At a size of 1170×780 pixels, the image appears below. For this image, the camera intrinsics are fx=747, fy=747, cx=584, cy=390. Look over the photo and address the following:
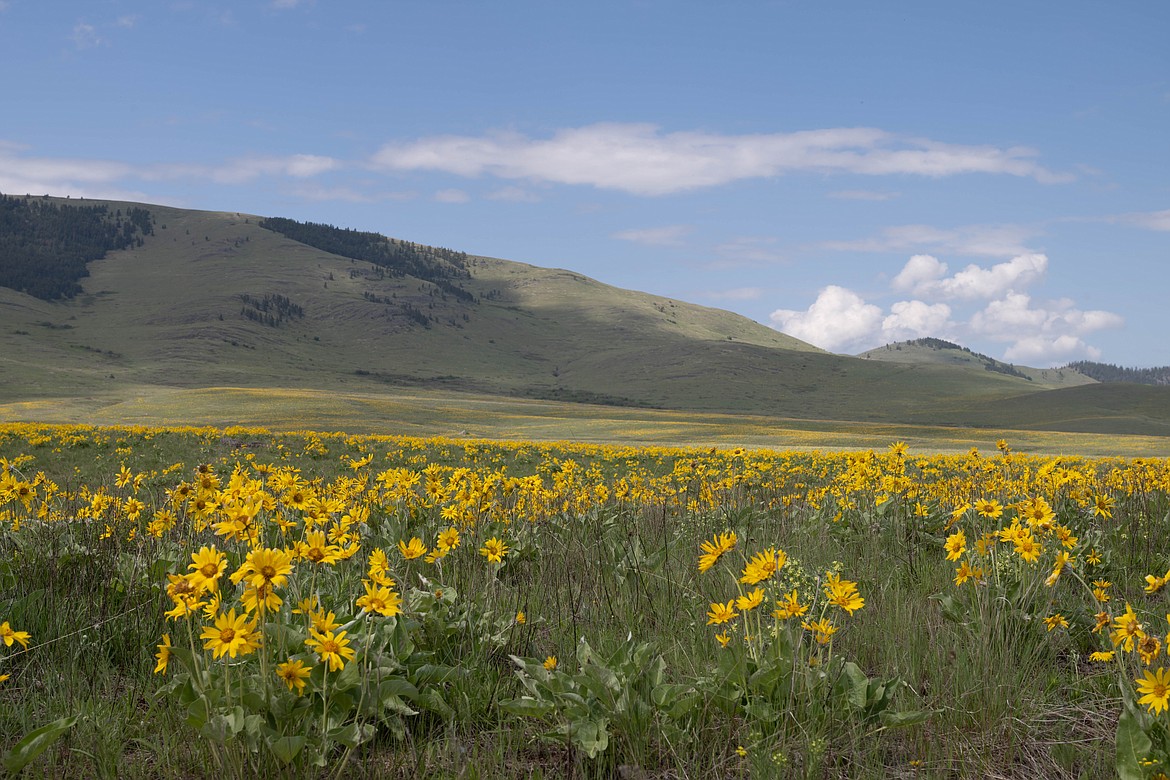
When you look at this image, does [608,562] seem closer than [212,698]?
No

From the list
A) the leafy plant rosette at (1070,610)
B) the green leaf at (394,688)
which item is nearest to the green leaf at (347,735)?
the green leaf at (394,688)

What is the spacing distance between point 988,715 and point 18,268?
780 ft

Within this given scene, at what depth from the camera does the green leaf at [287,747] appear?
8.27 ft

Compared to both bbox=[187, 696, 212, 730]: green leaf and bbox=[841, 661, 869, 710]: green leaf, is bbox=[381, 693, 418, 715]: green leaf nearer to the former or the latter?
bbox=[187, 696, 212, 730]: green leaf

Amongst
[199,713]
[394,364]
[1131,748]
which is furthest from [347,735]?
[394,364]

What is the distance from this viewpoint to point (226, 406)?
5988 centimetres

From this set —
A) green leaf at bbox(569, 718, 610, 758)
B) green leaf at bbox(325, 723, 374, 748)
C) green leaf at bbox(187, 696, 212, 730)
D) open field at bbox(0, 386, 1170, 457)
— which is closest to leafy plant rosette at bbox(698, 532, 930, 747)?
green leaf at bbox(569, 718, 610, 758)

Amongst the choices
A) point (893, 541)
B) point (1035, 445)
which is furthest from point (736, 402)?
point (893, 541)

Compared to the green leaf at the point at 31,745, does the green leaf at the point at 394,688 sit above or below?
above

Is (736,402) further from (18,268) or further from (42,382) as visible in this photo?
(18,268)

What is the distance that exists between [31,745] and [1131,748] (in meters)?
3.76

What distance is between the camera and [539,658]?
3.95 m

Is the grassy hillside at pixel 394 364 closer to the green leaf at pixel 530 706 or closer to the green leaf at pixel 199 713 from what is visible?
the green leaf at pixel 530 706

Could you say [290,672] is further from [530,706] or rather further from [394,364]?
[394,364]
